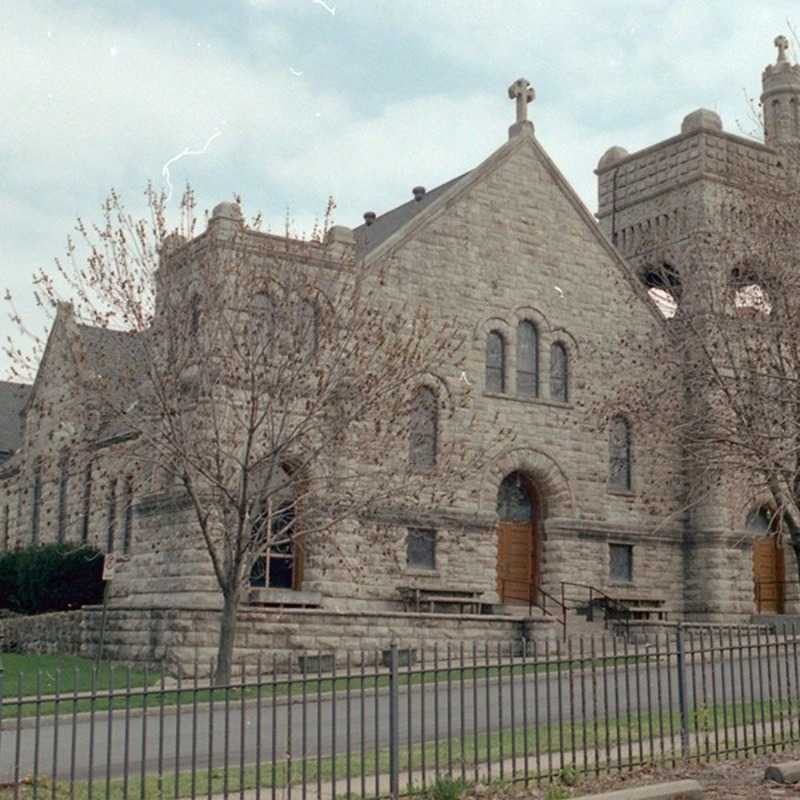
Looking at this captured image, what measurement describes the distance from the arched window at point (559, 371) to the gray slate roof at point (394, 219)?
16.7 feet

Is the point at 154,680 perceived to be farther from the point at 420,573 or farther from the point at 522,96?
the point at 522,96

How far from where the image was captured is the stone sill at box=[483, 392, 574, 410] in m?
31.5

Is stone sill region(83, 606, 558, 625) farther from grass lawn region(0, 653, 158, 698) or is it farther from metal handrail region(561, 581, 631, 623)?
metal handrail region(561, 581, 631, 623)

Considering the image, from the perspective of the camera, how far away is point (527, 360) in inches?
1287

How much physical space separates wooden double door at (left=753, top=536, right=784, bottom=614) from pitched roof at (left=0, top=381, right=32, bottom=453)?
2732 centimetres

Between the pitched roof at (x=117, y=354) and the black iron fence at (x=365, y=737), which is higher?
the pitched roof at (x=117, y=354)

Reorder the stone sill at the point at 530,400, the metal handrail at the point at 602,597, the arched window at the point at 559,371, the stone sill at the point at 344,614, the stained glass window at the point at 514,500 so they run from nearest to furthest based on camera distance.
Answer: the stone sill at the point at 344,614 < the metal handrail at the point at 602,597 < the stone sill at the point at 530,400 < the stained glass window at the point at 514,500 < the arched window at the point at 559,371

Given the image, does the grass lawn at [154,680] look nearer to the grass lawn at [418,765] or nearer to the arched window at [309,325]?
the grass lawn at [418,765]

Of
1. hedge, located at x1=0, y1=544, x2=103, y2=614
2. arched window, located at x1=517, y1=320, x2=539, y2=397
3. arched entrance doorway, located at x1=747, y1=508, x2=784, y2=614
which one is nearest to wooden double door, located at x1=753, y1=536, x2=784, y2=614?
arched entrance doorway, located at x1=747, y1=508, x2=784, y2=614

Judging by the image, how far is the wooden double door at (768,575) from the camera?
35.4m

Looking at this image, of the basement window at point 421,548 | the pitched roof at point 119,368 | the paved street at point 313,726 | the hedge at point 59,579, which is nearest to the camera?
the paved street at point 313,726

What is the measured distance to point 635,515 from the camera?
33.6 m

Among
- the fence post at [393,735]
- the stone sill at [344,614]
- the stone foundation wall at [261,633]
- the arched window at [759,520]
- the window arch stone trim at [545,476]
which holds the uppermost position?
the window arch stone trim at [545,476]

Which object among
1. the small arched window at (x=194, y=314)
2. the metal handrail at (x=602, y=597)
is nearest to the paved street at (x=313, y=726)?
the small arched window at (x=194, y=314)
